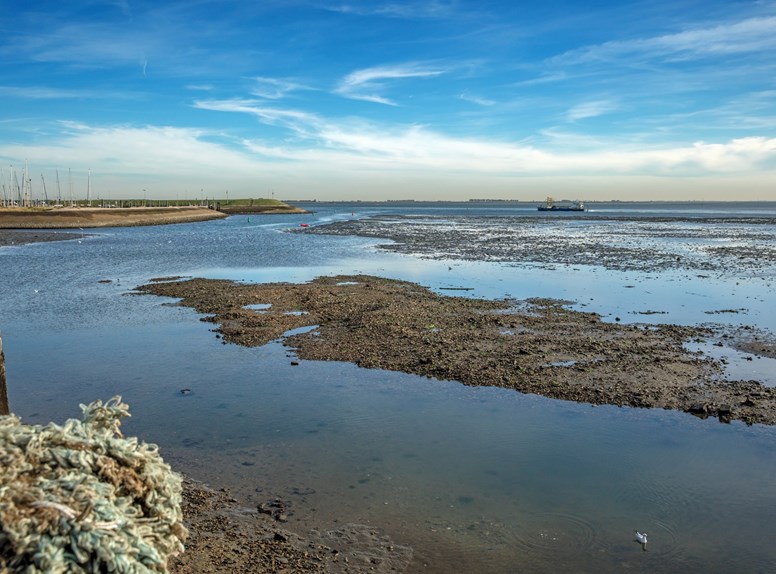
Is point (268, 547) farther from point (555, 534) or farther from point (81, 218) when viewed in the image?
point (81, 218)

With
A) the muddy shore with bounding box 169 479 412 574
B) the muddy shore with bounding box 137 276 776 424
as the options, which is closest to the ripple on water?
the muddy shore with bounding box 169 479 412 574

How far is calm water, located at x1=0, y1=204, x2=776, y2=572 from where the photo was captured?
25.3 ft

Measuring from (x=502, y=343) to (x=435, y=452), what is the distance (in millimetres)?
7322

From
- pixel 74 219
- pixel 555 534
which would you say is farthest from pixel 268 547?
pixel 74 219

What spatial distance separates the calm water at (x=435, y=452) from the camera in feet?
25.3

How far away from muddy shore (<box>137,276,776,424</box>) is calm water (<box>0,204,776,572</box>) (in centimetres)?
73

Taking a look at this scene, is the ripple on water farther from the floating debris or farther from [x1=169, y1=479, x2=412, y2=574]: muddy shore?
the floating debris

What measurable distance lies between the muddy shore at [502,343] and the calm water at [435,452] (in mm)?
735

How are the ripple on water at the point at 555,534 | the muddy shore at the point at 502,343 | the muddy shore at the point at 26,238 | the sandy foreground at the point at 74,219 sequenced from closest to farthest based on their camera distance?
the ripple on water at the point at 555,534 → the muddy shore at the point at 502,343 → the muddy shore at the point at 26,238 → the sandy foreground at the point at 74,219

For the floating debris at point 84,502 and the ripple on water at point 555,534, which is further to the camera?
the ripple on water at point 555,534

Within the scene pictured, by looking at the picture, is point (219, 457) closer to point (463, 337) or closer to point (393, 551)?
point (393, 551)

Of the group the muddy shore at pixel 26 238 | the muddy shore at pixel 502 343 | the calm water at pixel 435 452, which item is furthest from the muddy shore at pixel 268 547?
the muddy shore at pixel 26 238

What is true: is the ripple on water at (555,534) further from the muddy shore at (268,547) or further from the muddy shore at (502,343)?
the muddy shore at (502,343)

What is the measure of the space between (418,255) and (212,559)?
3910cm
